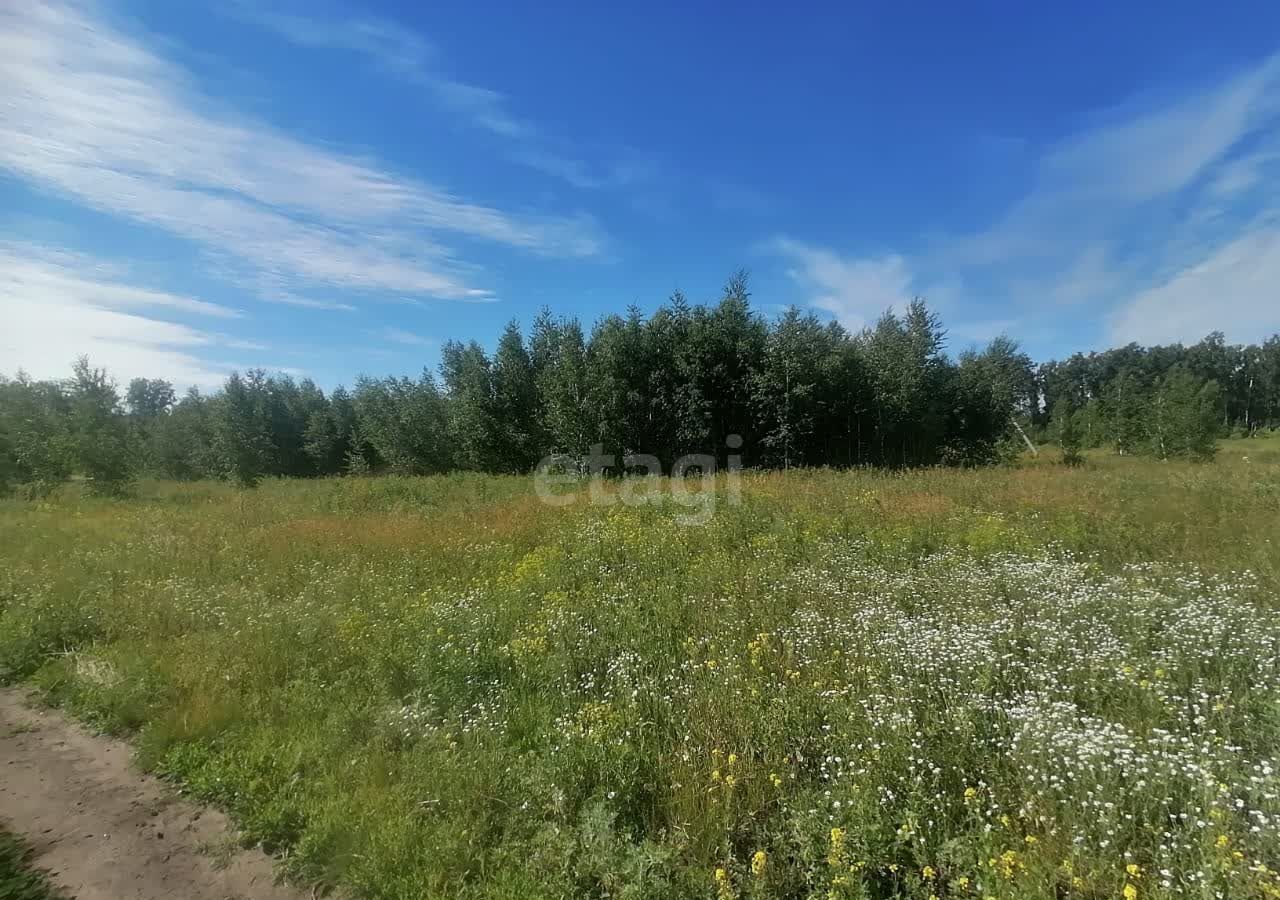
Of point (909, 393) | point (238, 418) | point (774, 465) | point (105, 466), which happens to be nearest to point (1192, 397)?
point (909, 393)

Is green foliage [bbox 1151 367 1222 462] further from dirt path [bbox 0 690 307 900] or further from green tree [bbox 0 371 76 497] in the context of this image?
green tree [bbox 0 371 76 497]

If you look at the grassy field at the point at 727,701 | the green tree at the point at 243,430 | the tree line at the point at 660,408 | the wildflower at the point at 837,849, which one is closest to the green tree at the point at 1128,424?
the tree line at the point at 660,408

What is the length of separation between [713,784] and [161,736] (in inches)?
166

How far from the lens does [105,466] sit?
57.6ft

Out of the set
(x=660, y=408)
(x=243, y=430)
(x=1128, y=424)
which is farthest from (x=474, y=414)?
(x=1128, y=424)

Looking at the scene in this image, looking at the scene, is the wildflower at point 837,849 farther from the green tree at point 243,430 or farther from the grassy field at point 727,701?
the green tree at point 243,430

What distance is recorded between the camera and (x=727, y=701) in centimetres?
386

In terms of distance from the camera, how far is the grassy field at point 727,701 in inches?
105

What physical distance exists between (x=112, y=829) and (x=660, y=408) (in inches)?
774

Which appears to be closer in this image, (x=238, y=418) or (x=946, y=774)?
(x=946, y=774)

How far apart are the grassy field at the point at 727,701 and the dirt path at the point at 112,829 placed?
0.58 feet

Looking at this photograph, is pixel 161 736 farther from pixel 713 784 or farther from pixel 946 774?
pixel 946 774

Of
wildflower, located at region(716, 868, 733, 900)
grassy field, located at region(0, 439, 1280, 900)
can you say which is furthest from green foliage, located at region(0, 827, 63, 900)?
wildflower, located at region(716, 868, 733, 900)

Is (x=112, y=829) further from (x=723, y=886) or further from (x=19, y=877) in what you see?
(x=723, y=886)
